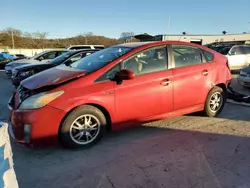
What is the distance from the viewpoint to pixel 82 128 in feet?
11.7

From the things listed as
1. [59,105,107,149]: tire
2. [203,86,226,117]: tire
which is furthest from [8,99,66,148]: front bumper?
[203,86,226,117]: tire

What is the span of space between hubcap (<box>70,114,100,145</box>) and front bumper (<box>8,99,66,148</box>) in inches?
10.1

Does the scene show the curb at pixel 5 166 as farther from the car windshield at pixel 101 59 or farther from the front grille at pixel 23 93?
the car windshield at pixel 101 59

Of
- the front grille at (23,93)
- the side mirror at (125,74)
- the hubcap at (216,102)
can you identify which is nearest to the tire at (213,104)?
the hubcap at (216,102)

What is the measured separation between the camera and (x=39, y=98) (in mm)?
3301

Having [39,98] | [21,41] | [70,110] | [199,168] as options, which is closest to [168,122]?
[199,168]

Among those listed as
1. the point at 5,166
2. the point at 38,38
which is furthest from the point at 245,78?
the point at 38,38

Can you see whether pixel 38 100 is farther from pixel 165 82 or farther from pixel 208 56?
pixel 208 56

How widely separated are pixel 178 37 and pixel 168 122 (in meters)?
27.5

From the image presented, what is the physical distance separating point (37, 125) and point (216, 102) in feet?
12.0

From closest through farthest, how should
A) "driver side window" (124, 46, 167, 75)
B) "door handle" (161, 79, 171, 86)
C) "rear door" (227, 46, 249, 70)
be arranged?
"driver side window" (124, 46, 167, 75) < "door handle" (161, 79, 171, 86) < "rear door" (227, 46, 249, 70)

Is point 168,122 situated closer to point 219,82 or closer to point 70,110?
point 219,82

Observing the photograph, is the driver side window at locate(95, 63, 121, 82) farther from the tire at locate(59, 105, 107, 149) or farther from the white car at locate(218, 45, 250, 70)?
the white car at locate(218, 45, 250, 70)

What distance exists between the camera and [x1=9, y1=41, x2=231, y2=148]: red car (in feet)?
10.9
